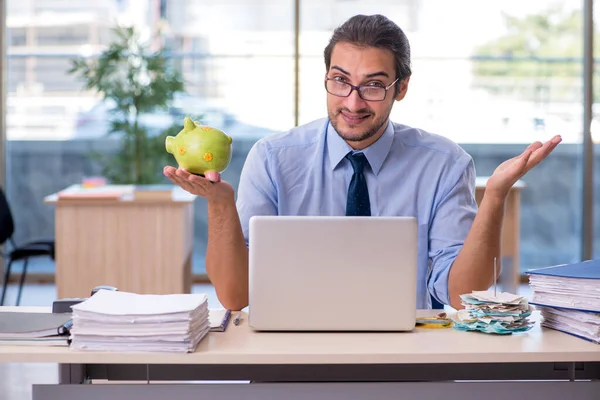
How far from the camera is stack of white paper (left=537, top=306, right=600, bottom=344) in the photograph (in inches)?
73.2

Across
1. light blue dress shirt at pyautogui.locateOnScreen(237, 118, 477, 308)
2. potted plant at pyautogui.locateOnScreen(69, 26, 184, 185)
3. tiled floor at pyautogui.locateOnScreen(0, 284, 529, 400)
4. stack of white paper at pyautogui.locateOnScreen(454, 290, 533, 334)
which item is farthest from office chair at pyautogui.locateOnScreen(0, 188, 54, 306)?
stack of white paper at pyautogui.locateOnScreen(454, 290, 533, 334)

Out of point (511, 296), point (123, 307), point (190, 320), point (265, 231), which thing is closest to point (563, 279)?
point (511, 296)

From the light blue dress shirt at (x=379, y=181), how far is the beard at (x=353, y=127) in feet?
0.29

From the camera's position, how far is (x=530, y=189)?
261 inches

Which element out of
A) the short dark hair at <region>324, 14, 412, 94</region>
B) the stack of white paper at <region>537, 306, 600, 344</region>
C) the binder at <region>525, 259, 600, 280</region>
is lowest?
the stack of white paper at <region>537, 306, 600, 344</region>

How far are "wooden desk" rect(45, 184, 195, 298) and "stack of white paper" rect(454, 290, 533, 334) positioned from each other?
3217 millimetres

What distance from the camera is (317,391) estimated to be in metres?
1.90

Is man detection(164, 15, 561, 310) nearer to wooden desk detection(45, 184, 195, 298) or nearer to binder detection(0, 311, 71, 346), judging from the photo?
binder detection(0, 311, 71, 346)

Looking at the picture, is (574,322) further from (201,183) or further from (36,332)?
(36,332)

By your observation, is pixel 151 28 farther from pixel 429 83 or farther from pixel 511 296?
pixel 511 296

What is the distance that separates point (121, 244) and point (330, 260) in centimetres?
337

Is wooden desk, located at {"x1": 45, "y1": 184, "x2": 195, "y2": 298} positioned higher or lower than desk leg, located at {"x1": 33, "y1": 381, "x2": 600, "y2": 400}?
lower

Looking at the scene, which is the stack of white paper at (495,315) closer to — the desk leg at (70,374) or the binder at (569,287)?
the binder at (569,287)

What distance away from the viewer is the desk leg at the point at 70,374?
1.97 m
